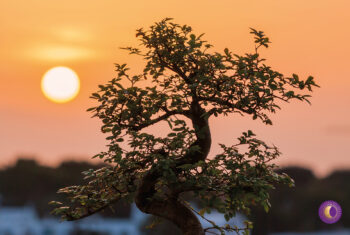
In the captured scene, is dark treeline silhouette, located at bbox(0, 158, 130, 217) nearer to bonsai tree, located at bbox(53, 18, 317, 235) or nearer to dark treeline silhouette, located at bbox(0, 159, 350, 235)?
dark treeline silhouette, located at bbox(0, 159, 350, 235)

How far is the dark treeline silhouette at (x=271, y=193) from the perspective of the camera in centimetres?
12099

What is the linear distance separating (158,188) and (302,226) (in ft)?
382

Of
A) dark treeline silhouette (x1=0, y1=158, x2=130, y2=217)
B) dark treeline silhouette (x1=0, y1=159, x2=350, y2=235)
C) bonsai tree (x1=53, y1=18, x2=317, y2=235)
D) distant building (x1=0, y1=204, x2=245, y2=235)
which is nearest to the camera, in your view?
bonsai tree (x1=53, y1=18, x2=317, y2=235)

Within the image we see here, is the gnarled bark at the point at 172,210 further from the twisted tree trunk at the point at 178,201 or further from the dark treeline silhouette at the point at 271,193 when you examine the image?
the dark treeline silhouette at the point at 271,193

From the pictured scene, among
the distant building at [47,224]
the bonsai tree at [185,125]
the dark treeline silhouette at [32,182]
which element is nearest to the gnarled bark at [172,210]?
the bonsai tree at [185,125]

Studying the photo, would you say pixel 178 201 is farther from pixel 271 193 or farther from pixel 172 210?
pixel 271 193

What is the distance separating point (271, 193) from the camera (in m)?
120

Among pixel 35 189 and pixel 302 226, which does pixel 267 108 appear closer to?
pixel 302 226

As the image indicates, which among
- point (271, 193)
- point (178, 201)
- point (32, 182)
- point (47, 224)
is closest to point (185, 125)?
point (178, 201)

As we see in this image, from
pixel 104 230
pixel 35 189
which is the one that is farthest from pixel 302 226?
pixel 35 189

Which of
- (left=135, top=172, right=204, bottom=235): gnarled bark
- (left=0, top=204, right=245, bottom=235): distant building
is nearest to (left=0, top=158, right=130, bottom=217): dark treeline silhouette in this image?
(left=0, top=204, right=245, bottom=235): distant building

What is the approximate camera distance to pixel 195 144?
1166 cm

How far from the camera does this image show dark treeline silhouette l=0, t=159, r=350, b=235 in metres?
121

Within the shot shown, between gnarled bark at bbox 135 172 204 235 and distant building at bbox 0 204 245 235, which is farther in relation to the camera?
distant building at bbox 0 204 245 235
